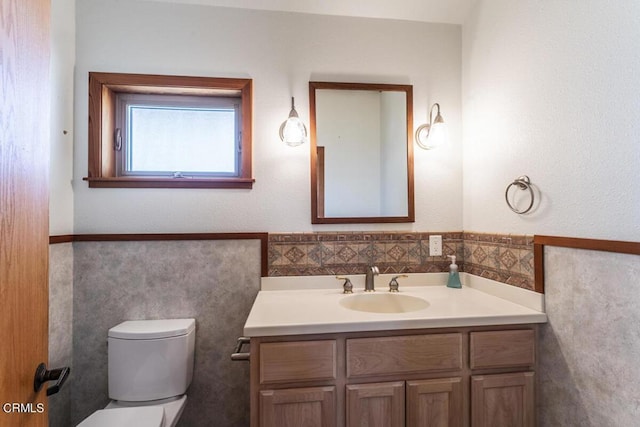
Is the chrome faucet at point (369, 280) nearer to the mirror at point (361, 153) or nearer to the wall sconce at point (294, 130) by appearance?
the mirror at point (361, 153)

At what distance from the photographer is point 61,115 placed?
150cm

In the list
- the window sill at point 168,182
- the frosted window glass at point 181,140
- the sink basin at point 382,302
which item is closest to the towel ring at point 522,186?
the sink basin at point 382,302

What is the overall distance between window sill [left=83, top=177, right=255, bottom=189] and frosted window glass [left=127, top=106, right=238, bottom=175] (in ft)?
0.39

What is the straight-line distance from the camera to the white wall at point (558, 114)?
0.96 metres

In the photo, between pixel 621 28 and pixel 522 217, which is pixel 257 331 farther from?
pixel 621 28

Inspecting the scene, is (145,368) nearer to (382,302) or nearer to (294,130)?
(382,302)

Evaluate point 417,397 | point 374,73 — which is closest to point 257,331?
point 417,397

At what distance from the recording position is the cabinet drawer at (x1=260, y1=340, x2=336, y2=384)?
1.13 metres

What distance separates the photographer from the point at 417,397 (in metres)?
1.19

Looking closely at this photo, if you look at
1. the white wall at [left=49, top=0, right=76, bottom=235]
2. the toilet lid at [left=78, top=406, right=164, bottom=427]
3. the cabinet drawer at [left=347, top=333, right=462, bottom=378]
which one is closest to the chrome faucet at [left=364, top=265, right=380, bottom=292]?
the cabinet drawer at [left=347, top=333, right=462, bottom=378]

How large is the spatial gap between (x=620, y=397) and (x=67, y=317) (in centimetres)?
229

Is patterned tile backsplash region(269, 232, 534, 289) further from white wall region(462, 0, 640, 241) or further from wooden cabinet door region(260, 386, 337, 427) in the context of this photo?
wooden cabinet door region(260, 386, 337, 427)

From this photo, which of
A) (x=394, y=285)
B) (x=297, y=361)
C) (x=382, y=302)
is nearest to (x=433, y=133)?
(x=394, y=285)

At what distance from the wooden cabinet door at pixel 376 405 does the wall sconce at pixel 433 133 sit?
124cm
